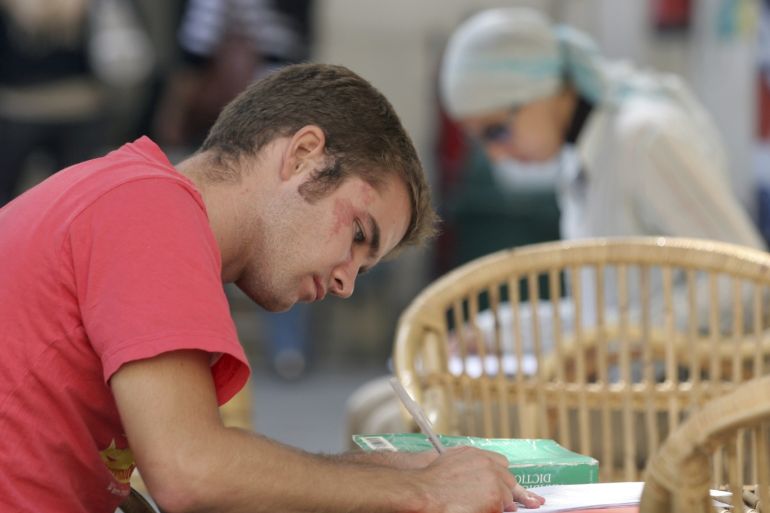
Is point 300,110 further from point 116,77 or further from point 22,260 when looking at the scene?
point 116,77

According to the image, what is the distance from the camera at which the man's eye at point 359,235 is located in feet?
4.59

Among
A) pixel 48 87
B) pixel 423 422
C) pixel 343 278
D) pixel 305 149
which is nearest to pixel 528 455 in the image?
pixel 423 422

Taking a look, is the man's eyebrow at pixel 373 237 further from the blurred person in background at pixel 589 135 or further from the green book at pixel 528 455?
the blurred person in background at pixel 589 135

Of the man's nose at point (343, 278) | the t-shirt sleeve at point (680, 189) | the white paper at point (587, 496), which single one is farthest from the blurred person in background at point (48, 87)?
the white paper at point (587, 496)

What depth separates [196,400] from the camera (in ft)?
3.90

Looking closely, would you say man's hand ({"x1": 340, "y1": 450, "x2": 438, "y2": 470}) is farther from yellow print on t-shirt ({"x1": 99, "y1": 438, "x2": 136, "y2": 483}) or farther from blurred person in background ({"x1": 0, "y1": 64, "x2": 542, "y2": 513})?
yellow print on t-shirt ({"x1": 99, "y1": 438, "x2": 136, "y2": 483})

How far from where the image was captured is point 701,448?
38.8 inches

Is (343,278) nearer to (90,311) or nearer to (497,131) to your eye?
(90,311)

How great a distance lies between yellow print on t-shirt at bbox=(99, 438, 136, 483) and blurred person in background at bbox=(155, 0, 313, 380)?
432 centimetres

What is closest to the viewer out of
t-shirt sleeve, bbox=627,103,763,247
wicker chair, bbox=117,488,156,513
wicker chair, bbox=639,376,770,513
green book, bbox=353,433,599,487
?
wicker chair, bbox=639,376,770,513

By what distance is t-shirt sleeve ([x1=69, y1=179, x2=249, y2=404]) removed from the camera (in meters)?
1.18

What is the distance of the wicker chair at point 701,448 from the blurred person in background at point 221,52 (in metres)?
4.68

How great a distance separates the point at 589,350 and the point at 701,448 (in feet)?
3.93

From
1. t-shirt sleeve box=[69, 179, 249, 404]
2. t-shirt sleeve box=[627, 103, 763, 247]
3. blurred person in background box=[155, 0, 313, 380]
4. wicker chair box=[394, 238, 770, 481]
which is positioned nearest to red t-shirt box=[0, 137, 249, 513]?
t-shirt sleeve box=[69, 179, 249, 404]
